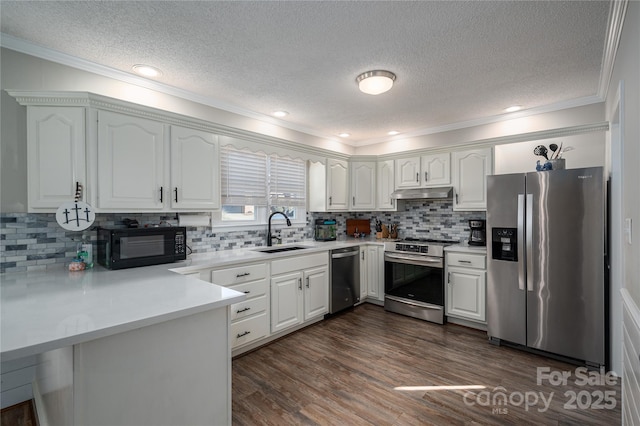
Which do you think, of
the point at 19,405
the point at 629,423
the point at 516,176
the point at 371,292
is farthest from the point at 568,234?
the point at 19,405

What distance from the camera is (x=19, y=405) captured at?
1.99 metres

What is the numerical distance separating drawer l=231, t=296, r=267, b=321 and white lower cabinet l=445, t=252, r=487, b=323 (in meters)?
2.09

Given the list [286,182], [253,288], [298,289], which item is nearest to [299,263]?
[298,289]

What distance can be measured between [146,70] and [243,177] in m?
1.28

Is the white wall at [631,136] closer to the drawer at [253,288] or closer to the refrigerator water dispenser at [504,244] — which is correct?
the refrigerator water dispenser at [504,244]

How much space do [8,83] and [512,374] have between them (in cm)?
426

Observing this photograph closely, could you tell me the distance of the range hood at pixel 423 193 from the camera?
3670 mm

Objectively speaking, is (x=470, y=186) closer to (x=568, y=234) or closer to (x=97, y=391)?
(x=568, y=234)

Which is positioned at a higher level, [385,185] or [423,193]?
[385,185]

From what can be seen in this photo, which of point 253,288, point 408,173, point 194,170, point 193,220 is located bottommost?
point 253,288

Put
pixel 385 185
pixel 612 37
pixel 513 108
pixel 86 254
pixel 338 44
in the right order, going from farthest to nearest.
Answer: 1. pixel 385 185
2. pixel 513 108
3. pixel 86 254
4. pixel 338 44
5. pixel 612 37

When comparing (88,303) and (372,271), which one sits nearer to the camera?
(88,303)

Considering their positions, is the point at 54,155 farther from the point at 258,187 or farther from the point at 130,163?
the point at 258,187

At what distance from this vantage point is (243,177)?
3.29 metres
